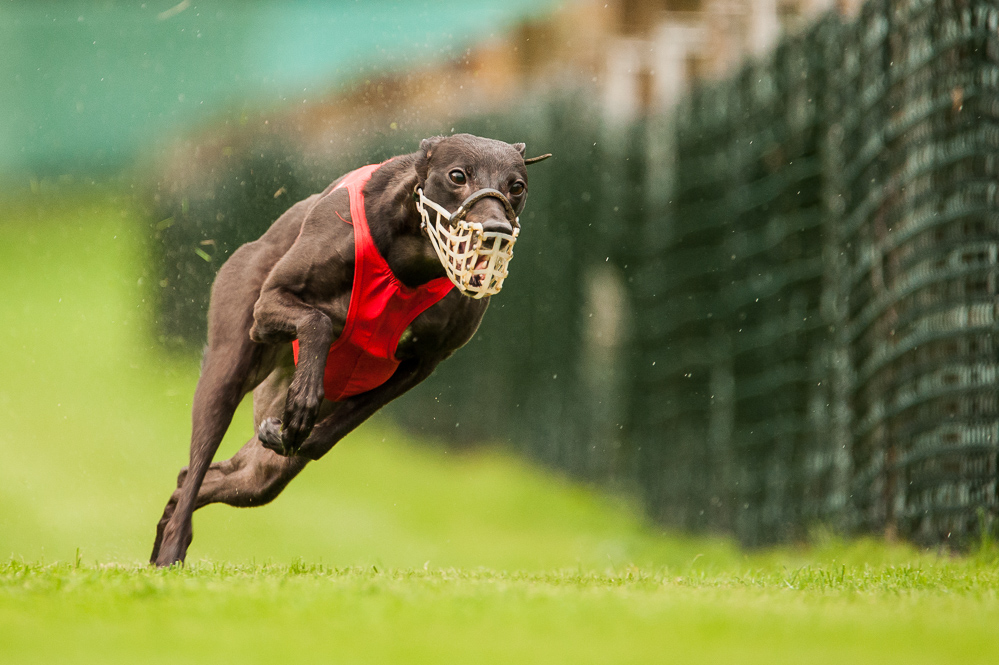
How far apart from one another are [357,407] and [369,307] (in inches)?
18.4

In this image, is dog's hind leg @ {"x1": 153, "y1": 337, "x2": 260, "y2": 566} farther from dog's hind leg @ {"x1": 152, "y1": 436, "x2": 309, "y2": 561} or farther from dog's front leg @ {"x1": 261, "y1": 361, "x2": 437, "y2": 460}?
dog's front leg @ {"x1": 261, "y1": 361, "x2": 437, "y2": 460}

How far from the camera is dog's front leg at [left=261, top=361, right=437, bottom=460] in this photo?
4090 millimetres

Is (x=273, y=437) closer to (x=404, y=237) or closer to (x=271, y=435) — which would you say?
(x=271, y=435)

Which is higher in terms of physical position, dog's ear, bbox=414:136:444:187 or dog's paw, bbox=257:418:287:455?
dog's ear, bbox=414:136:444:187

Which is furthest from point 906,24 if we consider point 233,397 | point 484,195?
point 233,397

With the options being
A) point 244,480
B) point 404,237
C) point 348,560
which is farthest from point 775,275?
point 244,480

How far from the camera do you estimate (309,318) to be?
382 cm

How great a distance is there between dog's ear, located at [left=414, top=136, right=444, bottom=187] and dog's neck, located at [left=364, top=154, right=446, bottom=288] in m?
0.05

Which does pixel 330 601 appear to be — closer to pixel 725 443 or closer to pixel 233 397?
pixel 233 397

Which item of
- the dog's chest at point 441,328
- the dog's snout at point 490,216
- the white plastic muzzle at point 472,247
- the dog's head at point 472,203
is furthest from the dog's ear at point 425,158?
the dog's chest at point 441,328

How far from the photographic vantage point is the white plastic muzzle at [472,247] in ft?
11.2

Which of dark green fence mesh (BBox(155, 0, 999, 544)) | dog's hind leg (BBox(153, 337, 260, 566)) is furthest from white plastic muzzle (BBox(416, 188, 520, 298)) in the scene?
dark green fence mesh (BBox(155, 0, 999, 544))

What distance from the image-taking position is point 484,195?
352cm

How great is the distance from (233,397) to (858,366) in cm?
351
